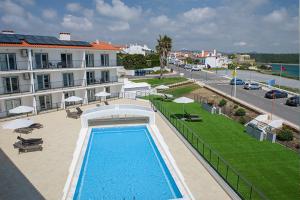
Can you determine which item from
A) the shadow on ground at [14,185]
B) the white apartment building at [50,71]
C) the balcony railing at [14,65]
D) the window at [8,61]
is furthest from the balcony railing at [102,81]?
the shadow on ground at [14,185]

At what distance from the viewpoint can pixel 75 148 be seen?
19516 mm

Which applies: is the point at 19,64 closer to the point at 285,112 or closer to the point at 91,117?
the point at 91,117

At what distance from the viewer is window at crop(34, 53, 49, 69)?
30.8m

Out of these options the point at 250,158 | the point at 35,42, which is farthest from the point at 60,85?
the point at 250,158

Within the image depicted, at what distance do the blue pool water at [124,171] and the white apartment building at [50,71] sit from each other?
1233 cm

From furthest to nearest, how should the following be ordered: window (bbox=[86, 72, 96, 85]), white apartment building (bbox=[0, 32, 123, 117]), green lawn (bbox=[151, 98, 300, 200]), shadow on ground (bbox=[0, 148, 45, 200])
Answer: window (bbox=[86, 72, 96, 85]) → white apartment building (bbox=[0, 32, 123, 117]) → green lawn (bbox=[151, 98, 300, 200]) → shadow on ground (bbox=[0, 148, 45, 200])

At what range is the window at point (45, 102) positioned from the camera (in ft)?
104

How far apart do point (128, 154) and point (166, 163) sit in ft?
11.6

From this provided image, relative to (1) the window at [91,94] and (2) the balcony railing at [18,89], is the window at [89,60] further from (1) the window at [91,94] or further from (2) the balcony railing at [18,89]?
(2) the balcony railing at [18,89]

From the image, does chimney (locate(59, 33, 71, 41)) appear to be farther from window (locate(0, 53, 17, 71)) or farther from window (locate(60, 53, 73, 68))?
window (locate(0, 53, 17, 71))

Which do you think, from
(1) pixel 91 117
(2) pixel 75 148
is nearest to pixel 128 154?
(2) pixel 75 148

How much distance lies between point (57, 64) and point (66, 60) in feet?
5.39

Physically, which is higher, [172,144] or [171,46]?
[171,46]

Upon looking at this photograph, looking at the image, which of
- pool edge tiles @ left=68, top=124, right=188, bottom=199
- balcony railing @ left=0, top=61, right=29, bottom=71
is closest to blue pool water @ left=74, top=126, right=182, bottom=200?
pool edge tiles @ left=68, top=124, right=188, bottom=199
